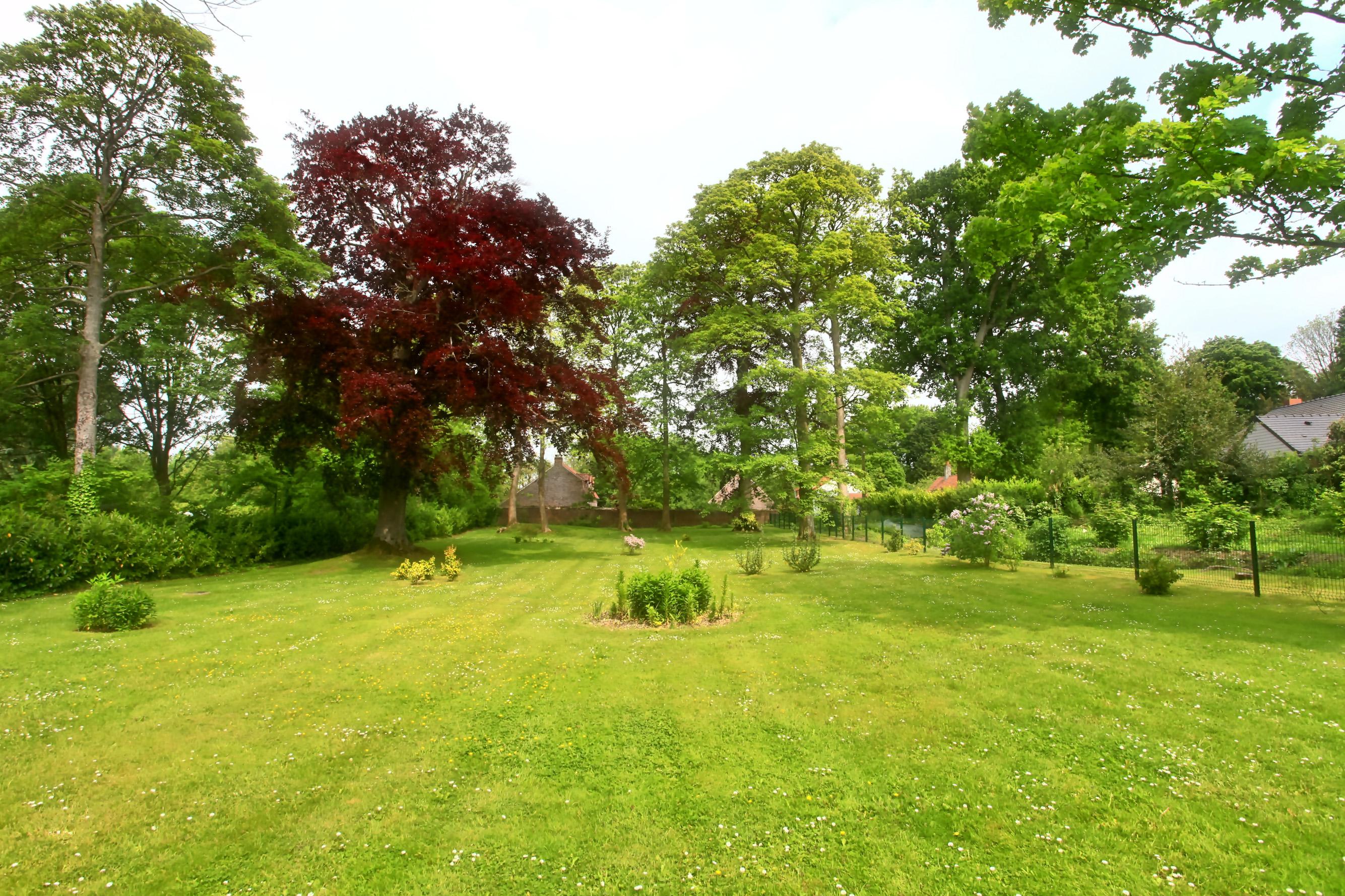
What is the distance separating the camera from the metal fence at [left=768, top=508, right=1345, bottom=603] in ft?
38.4

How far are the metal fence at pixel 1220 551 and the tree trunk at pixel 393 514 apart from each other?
16585 millimetres

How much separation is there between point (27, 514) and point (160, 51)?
11.5 m

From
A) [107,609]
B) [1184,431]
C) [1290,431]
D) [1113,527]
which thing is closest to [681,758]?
[107,609]

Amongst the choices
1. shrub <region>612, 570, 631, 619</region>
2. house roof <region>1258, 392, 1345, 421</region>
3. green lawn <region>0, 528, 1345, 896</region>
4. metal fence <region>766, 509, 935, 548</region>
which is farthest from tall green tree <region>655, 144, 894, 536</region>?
house roof <region>1258, 392, 1345, 421</region>

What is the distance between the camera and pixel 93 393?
50.9 ft

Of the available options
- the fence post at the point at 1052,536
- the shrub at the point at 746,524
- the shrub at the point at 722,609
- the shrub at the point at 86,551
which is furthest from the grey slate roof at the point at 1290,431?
the shrub at the point at 86,551

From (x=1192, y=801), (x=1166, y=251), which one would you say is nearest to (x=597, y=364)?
(x=1166, y=251)

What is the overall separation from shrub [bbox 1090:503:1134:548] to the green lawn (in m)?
9.12

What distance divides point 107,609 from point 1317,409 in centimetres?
4501

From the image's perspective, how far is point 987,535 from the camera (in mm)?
15805

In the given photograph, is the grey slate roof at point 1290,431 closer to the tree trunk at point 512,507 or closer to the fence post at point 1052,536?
the fence post at point 1052,536

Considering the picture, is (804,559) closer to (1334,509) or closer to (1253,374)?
(1334,509)

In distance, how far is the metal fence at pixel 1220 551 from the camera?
11.7 metres

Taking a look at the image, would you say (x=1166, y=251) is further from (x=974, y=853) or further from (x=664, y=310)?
(x=664, y=310)
